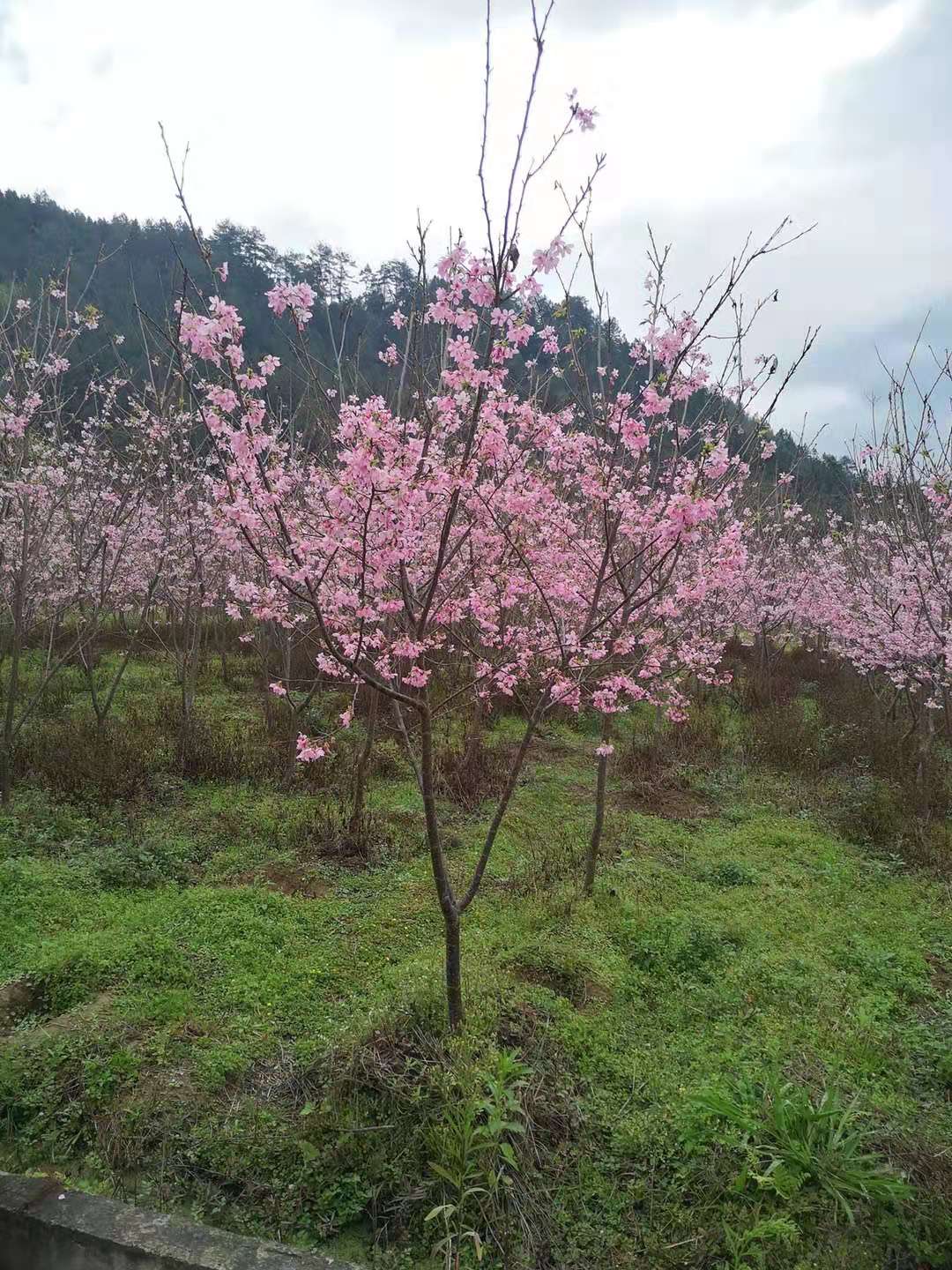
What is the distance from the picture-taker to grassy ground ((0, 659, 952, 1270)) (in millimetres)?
3004

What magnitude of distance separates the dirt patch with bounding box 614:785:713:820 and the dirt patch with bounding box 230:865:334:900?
381 centimetres

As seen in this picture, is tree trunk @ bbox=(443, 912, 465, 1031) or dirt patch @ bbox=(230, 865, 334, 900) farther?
dirt patch @ bbox=(230, 865, 334, 900)

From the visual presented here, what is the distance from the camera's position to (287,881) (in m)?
6.00

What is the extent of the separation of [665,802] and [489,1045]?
5223 millimetres

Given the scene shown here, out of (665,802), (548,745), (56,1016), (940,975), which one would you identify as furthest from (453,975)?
(548,745)

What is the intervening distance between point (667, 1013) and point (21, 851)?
5390 mm

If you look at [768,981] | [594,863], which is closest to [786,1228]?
[768,981]

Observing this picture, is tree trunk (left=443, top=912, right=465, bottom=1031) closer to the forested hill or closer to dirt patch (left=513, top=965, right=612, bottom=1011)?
dirt patch (left=513, top=965, right=612, bottom=1011)

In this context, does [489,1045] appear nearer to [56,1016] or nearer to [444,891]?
[444,891]

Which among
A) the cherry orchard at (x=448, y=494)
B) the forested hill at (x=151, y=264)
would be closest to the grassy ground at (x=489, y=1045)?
the cherry orchard at (x=448, y=494)

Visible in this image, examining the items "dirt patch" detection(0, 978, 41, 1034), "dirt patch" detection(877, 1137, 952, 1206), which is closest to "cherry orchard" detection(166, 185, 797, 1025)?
"dirt patch" detection(877, 1137, 952, 1206)

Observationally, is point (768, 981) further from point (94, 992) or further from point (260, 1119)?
point (94, 992)

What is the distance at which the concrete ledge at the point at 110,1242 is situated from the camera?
8.61 ft

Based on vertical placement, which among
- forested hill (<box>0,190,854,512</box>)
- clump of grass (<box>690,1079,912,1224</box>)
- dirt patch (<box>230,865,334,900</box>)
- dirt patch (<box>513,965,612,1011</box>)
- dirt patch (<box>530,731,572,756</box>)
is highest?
forested hill (<box>0,190,854,512</box>)
